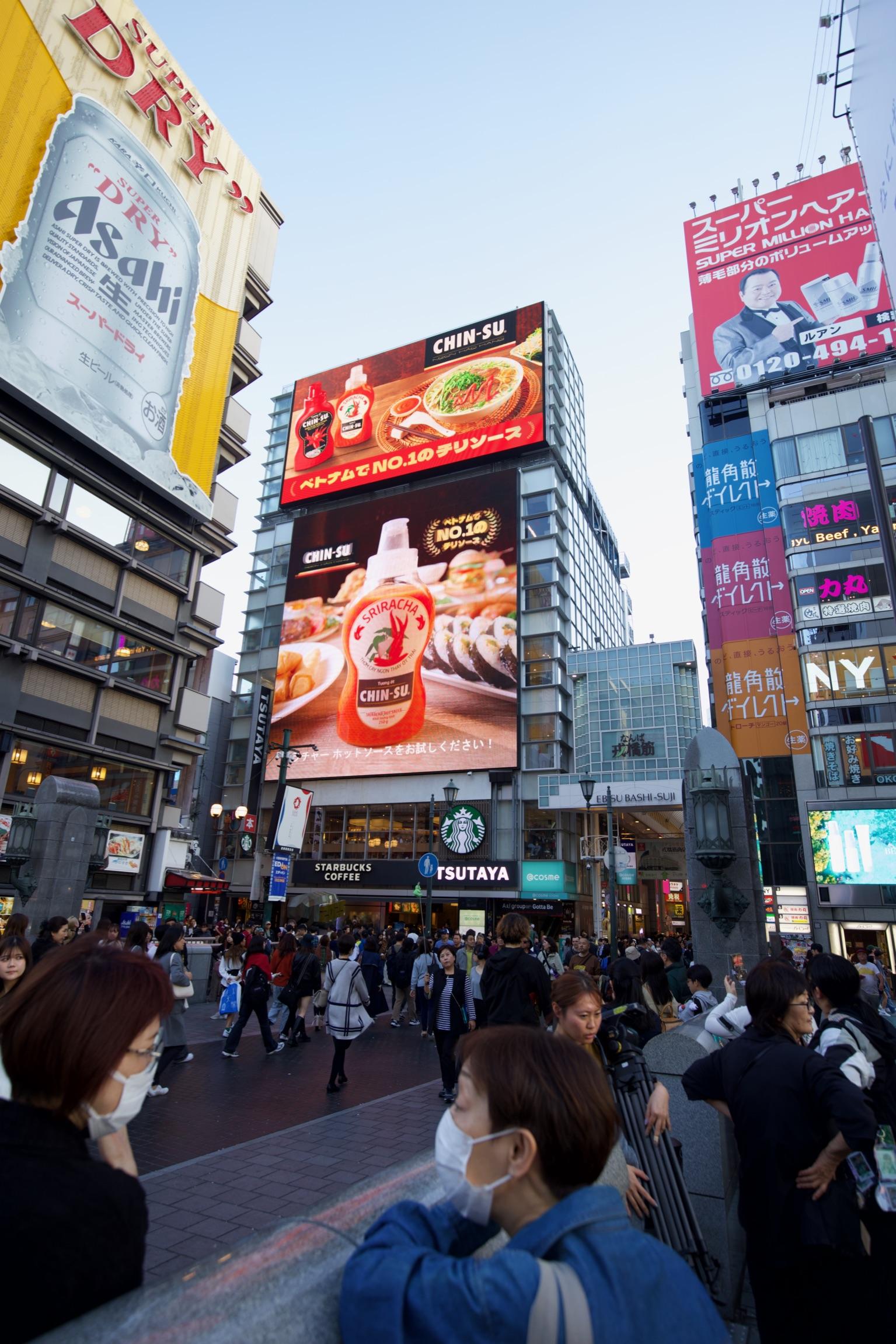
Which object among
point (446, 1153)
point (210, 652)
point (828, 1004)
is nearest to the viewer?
point (446, 1153)

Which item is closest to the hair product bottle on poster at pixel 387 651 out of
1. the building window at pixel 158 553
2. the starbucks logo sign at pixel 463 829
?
the starbucks logo sign at pixel 463 829

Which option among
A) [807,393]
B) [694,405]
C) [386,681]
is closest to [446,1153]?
[386,681]

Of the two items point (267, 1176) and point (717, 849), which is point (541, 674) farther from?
point (267, 1176)

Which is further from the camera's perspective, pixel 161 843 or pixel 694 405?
pixel 694 405

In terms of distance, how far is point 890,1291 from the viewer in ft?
11.3

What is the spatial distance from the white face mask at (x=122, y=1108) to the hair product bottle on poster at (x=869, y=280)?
5084 centimetres

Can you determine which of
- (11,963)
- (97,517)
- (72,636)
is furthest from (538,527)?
(11,963)

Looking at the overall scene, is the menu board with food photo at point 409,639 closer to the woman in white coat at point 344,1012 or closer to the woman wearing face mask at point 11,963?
the woman in white coat at point 344,1012

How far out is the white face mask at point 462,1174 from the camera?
1.55 metres

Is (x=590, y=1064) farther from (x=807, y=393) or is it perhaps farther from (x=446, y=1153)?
(x=807, y=393)

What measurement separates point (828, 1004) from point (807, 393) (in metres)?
45.4

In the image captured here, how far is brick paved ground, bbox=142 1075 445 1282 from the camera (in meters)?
4.84

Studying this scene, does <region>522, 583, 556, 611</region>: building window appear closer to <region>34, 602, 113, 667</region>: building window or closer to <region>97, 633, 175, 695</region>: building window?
<region>97, 633, 175, 695</region>: building window

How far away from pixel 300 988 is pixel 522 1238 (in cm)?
1265
